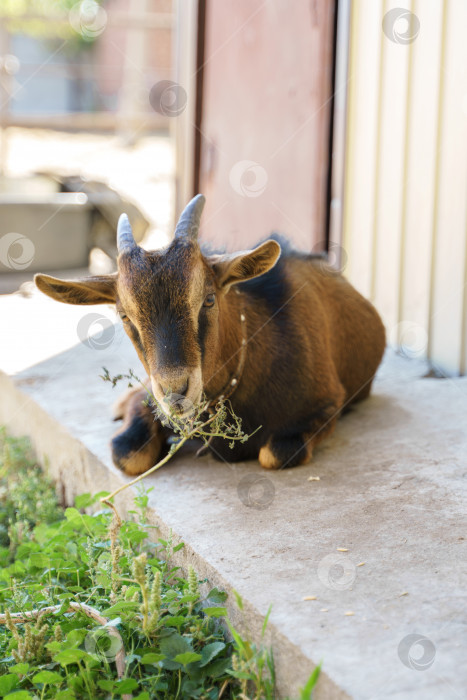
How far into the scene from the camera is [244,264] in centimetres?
337

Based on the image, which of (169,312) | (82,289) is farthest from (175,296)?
(82,289)

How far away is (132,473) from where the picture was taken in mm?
3650

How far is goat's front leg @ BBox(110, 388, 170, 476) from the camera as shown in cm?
365

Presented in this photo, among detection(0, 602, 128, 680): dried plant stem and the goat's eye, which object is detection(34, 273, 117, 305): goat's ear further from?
detection(0, 602, 128, 680): dried plant stem

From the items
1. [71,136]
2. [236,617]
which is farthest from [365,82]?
[71,136]

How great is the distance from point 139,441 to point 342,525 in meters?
1.13

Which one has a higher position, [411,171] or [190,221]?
[411,171]

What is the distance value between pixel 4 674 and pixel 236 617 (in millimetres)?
843

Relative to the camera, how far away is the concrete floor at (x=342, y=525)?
87.4 inches

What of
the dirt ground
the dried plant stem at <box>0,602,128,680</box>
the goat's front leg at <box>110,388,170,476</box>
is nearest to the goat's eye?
the goat's front leg at <box>110,388,170,476</box>

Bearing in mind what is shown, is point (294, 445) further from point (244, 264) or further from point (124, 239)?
point (124, 239)

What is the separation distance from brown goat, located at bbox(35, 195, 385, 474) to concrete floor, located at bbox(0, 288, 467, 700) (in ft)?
0.52

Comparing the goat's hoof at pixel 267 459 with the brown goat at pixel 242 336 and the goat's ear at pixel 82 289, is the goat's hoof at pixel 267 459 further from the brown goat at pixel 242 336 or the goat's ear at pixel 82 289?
the goat's ear at pixel 82 289

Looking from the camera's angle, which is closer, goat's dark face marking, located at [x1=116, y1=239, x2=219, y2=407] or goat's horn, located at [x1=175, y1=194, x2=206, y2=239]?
goat's dark face marking, located at [x1=116, y1=239, x2=219, y2=407]
